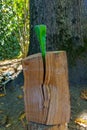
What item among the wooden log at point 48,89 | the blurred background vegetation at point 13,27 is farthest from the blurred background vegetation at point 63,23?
the blurred background vegetation at point 13,27

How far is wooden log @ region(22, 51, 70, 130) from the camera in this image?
1.66 meters

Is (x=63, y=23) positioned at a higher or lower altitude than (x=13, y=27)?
higher

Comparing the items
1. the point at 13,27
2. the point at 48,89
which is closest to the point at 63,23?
the point at 48,89

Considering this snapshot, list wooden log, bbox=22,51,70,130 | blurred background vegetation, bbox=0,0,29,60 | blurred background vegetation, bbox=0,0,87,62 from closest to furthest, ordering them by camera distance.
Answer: wooden log, bbox=22,51,70,130
blurred background vegetation, bbox=0,0,87,62
blurred background vegetation, bbox=0,0,29,60

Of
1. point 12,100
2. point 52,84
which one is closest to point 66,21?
point 12,100

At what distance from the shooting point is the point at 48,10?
385cm

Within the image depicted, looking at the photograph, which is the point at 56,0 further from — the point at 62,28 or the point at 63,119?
the point at 63,119

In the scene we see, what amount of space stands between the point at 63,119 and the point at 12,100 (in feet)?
7.41

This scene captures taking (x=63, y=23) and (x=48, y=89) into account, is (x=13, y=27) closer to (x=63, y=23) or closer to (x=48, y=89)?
(x=63, y=23)

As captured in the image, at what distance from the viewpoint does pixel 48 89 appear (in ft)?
5.60

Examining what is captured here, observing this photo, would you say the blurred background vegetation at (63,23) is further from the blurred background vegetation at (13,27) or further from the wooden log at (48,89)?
the blurred background vegetation at (13,27)

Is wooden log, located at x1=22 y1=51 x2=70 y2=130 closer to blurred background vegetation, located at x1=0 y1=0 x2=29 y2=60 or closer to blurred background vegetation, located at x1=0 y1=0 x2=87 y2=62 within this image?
blurred background vegetation, located at x1=0 y1=0 x2=87 y2=62

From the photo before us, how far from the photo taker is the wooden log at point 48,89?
65.5 inches

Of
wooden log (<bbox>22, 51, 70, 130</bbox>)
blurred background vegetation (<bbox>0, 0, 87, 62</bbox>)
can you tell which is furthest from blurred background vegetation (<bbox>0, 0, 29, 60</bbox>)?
wooden log (<bbox>22, 51, 70, 130</bbox>)
